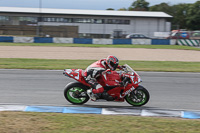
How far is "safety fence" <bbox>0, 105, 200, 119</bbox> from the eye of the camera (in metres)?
7.49

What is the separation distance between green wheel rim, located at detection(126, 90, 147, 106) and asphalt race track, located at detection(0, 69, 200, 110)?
0.74 feet

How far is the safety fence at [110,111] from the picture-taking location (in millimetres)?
7492

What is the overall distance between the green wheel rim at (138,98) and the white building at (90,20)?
43837mm

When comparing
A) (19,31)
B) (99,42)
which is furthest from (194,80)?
(19,31)

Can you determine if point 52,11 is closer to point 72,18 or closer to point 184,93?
point 72,18

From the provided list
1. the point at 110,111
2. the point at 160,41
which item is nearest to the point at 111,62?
the point at 110,111

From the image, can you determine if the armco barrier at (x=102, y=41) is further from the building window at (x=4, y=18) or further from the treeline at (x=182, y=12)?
the treeline at (x=182, y=12)

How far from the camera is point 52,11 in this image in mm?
57281

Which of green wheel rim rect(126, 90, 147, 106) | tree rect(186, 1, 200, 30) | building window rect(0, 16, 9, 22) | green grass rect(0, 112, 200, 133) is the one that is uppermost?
tree rect(186, 1, 200, 30)

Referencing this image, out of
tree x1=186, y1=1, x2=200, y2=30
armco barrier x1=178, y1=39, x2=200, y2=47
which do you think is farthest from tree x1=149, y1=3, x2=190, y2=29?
armco barrier x1=178, y1=39, x2=200, y2=47

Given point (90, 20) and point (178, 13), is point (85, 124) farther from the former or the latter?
point (178, 13)

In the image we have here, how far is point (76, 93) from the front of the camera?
8.23 meters

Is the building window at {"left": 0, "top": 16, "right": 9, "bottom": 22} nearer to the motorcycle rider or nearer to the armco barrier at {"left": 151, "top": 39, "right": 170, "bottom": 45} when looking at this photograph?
the armco barrier at {"left": 151, "top": 39, "right": 170, "bottom": 45}

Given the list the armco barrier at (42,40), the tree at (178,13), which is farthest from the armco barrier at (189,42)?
the tree at (178,13)
